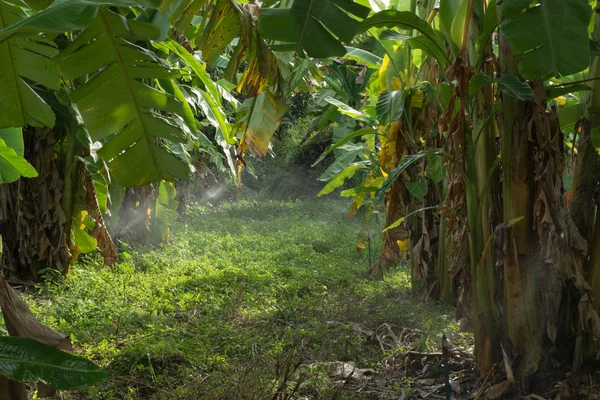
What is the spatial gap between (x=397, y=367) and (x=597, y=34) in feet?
6.80

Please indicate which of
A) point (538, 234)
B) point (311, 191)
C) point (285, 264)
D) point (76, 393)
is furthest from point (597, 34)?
A: point (311, 191)

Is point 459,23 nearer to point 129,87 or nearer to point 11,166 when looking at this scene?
point 129,87

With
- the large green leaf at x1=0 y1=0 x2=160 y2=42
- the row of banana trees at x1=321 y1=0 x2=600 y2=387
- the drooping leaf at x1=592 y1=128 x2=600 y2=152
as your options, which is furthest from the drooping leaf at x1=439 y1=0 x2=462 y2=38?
the large green leaf at x1=0 y1=0 x2=160 y2=42

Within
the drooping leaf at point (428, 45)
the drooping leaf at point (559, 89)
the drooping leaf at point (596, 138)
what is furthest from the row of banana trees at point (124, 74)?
the drooping leaf at point (596, 138)

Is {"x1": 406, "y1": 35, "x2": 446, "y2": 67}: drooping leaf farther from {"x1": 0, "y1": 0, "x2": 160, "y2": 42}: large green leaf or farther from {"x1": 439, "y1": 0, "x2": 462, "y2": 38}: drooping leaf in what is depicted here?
{"x1": 0, "y1": 0, "x2": 160, "y2": 42}: large green leaf

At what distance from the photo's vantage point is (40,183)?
5.20m

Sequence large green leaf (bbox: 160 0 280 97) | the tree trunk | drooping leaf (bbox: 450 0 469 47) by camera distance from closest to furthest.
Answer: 1. large green leaf (bbox: 160 0 280 97)
2. drooping leaf (bbox: 450 0 469 47)
3. the tree trunk

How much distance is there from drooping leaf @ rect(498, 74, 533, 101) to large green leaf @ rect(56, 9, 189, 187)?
57.4 inches

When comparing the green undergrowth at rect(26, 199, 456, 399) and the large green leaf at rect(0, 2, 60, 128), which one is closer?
the large green leaf at rect(0, 2, 60, 128)

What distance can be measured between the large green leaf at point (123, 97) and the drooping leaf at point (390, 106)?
1310 millimetres

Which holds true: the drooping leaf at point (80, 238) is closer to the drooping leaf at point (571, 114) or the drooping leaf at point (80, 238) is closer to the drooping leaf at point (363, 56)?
the drooping leaf at point (363, 56)

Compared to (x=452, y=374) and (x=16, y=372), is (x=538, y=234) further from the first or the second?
(x=16, y=372)

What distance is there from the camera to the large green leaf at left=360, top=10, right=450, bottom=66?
2754mm

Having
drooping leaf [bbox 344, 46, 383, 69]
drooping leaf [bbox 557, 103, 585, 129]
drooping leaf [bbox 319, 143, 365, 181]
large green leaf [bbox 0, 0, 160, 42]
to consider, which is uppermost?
drooping leaf [bbox 344, 46, 383, 69]
